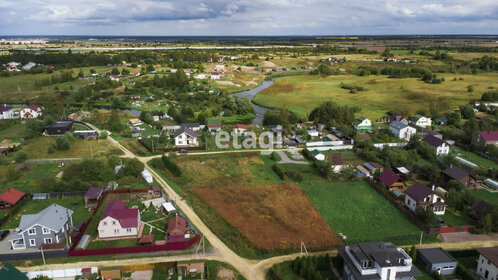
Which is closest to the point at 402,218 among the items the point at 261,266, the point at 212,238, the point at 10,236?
the point at 261,266

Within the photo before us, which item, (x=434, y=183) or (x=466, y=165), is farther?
(x=466, y=165)

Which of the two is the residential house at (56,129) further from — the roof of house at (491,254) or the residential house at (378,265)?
the roof of house at (491,254)

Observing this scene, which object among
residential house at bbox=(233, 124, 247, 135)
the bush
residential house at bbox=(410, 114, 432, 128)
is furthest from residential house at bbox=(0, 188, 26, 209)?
residential house at bbox=(410, 114, 432, 128)

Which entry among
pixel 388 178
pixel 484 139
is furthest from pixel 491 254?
pixel 484 139

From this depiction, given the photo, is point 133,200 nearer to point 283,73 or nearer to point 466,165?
point 466,165

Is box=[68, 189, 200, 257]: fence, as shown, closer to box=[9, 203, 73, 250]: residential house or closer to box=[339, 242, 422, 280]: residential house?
box=[9, 203, 73, 250]: residential house

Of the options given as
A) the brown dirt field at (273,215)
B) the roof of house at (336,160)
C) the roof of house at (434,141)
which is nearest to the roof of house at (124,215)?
the brown dirt field at (273,215)
